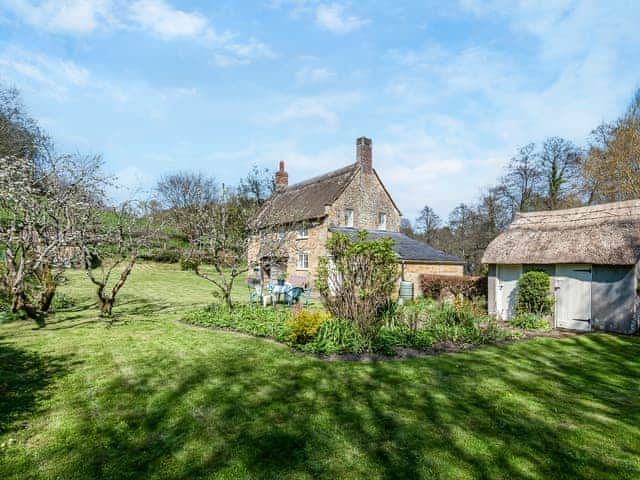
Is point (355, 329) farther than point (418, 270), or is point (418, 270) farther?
point (418, 270)

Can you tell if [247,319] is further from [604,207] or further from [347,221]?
[347,221]

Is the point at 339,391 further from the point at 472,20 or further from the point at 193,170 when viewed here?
the point at 193,170

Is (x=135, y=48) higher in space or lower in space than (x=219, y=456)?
higher

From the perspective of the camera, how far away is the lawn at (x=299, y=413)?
12.9ft

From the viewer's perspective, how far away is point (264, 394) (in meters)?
5.83

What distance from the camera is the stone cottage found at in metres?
22.0

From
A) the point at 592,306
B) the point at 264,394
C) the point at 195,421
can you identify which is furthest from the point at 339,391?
the point at 592,306

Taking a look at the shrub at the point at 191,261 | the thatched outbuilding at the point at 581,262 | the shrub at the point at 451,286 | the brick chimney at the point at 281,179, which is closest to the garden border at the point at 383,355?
the thatched outbuilding at the point at 581,262

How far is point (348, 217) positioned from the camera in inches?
962

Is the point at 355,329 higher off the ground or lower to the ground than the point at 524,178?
lower

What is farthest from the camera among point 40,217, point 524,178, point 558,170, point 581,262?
point 524,178

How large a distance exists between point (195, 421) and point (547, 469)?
4.17 m

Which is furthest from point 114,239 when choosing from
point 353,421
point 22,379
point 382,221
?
point 382,221

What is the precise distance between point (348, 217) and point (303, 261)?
166 inches
